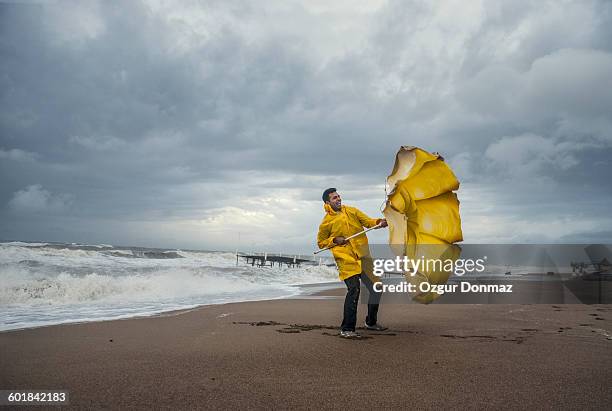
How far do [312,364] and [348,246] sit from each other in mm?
2064

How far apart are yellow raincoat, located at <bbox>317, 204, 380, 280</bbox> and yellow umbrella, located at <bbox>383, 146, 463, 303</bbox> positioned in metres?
0.38

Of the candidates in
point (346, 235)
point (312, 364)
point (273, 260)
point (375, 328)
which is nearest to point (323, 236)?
point (346, 235)

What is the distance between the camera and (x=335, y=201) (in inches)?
241

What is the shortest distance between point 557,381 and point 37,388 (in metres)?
3.93

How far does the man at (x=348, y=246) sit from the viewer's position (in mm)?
5758

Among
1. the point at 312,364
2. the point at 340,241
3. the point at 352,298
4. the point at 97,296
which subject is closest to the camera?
the point at 312,364

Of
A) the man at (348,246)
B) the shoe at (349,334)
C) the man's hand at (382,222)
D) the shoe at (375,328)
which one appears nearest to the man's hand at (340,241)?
the man at (348,246)

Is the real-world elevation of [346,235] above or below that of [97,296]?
above

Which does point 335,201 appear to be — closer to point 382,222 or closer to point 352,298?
point 382,222

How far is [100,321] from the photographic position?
7.10 meters

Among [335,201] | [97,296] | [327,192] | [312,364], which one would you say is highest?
[327,192]

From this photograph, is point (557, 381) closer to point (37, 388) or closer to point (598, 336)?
point (598, 336)

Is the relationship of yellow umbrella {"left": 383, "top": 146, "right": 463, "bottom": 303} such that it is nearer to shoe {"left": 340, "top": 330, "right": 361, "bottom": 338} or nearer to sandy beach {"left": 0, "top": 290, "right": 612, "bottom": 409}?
shoe {"left": 340, "top": 330, "right": 361, "bottom": 338}

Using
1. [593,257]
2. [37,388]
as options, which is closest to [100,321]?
[37,388]
